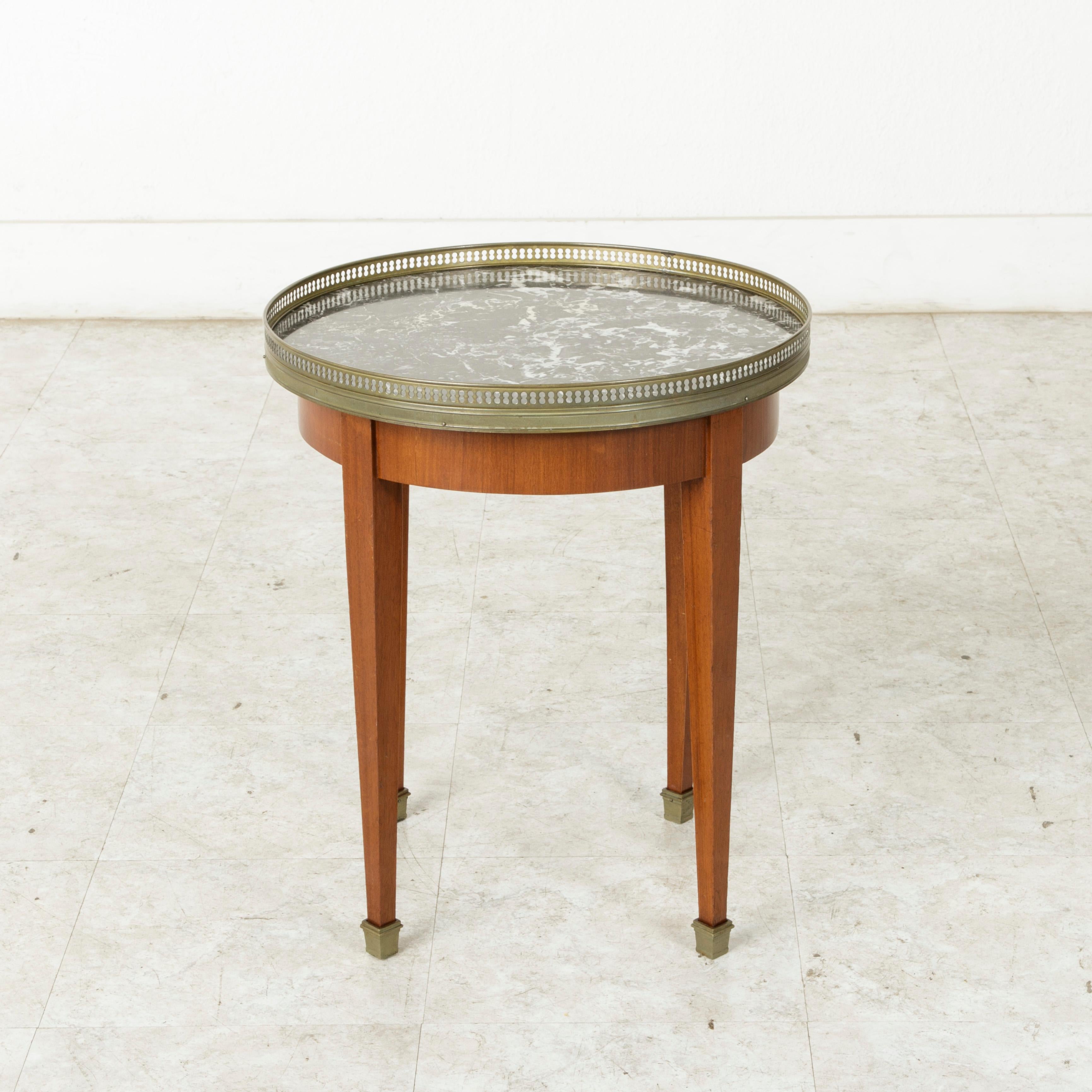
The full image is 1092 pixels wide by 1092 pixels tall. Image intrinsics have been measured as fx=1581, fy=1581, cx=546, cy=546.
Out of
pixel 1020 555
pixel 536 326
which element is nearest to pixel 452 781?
pixel 536 326

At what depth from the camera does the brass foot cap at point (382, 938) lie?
8.39 feet

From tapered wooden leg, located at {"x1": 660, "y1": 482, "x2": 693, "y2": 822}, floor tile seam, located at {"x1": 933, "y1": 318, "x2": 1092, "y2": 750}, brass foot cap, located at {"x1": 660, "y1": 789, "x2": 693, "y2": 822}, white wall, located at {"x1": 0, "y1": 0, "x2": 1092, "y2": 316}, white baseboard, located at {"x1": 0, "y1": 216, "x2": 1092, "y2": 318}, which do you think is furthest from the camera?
white baseboard, located at {"x1": 0, "y1": 216, "x2": 1092, "y2": 318}

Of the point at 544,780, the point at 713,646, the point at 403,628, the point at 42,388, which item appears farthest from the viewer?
the point at 42,388

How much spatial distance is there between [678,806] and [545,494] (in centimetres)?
98

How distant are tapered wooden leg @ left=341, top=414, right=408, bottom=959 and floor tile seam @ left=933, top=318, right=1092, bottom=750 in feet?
4.76

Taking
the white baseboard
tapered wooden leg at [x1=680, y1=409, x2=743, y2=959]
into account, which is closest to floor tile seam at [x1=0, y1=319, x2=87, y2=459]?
the white baseboard

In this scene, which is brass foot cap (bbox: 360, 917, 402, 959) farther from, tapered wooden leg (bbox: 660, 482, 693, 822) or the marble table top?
the marble table top

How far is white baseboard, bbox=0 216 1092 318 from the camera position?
229 inches

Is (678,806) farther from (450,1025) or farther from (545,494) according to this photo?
(545,494)

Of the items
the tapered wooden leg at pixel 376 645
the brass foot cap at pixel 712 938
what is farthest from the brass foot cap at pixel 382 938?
the brass foot cap at pixel 712 938

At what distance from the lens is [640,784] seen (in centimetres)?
304

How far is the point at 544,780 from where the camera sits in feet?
10.0

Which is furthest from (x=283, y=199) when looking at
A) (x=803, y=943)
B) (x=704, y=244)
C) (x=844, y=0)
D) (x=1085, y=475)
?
(x=803, y=943)

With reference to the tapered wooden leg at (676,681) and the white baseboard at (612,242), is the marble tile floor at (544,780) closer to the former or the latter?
the tapered wooden leg at (676,681)
